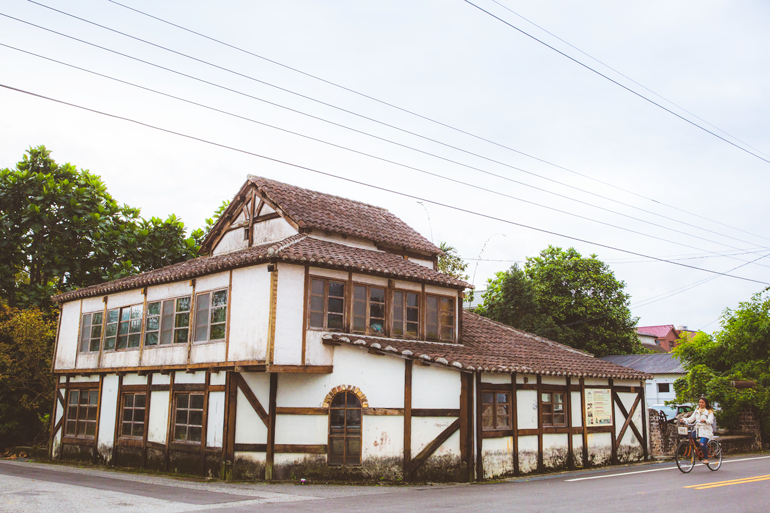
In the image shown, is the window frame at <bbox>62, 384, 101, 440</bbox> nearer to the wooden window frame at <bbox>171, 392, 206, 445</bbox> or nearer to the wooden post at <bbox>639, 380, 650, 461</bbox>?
the wooden window frame at <bbox>171, 392, 206, 445</bbox>

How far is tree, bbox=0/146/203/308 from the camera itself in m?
27.7

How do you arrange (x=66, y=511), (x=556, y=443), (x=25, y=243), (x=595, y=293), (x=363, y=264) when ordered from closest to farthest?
(x=66, y=511)
(x=363, y=264)
(x=556, y=443)
(x=25, y=243)
(x=595, y=293)

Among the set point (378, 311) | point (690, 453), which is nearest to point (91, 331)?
point (378, 311)

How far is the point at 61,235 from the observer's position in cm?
2842

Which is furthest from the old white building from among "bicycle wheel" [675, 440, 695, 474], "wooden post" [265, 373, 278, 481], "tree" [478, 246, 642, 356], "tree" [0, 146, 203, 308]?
"tree" [478, 246, 642, 356]

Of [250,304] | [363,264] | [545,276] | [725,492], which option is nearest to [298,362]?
→ [250,304]

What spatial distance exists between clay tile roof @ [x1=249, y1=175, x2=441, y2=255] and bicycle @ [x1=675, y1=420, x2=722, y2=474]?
9.87 m

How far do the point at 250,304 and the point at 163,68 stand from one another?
643cm

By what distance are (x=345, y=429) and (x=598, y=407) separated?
31.1ft

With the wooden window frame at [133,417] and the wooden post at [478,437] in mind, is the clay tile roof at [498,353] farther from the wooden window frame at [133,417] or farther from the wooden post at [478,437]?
the wooden window frame at [133,417]

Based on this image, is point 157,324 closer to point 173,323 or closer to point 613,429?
point 173,323

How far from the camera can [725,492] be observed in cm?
1191

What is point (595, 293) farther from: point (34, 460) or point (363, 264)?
point (34, 460)

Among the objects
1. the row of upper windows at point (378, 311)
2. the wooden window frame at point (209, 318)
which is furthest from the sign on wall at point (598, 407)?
the wooden window frame at point (209, 318)
